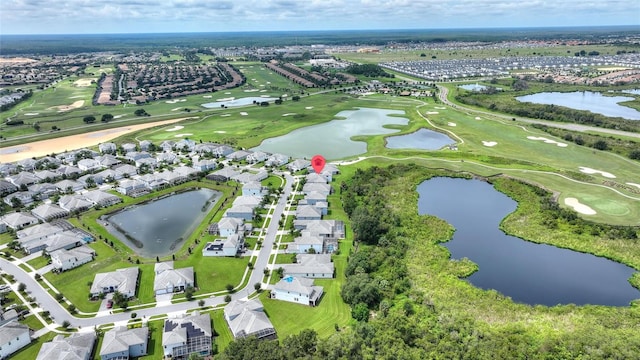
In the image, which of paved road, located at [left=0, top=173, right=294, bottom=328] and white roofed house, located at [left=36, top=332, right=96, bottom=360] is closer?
white roofed house, located at [left=36, top=332, right=96, bottom=360]

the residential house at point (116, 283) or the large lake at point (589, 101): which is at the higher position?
the large lake at point (589, 101)

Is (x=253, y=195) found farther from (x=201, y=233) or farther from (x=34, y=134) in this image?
(x=34, y=134)

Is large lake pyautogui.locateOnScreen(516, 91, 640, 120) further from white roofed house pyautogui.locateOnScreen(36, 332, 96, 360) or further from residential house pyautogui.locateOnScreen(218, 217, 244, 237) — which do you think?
white roofed house pyautogui.locateOnScreen(36, 332, 96, 360)

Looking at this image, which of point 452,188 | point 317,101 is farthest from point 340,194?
point 317,101

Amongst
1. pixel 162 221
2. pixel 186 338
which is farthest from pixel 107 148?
pixel 186 338

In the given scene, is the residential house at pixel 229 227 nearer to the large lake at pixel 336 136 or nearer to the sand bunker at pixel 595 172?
the large lake at pixel 336 136

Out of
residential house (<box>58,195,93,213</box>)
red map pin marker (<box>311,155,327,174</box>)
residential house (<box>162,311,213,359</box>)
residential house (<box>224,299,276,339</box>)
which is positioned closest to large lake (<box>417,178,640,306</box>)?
red map pin marker (<box>311,155,327,174</box>)

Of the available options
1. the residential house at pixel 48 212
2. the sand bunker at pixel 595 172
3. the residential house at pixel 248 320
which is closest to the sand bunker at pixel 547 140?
the sand bunker at pixel 595 172
